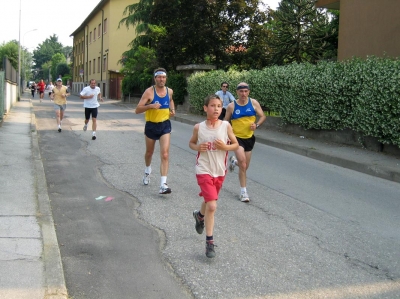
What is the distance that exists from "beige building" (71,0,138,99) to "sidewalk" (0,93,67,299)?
3797cm

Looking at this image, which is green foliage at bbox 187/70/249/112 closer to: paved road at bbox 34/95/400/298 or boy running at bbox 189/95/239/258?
paved road at bbox 34/95/400/298

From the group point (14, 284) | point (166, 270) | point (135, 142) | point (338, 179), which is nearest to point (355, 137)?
point (338, 179)

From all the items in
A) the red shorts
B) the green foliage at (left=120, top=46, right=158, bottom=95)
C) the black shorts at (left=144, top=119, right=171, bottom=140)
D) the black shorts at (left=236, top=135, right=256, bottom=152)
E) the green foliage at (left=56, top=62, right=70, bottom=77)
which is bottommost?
the red shorts

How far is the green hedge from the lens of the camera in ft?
36.4

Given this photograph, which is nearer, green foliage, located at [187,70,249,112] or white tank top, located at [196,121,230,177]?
white tank top, located at [196,121,230,177]

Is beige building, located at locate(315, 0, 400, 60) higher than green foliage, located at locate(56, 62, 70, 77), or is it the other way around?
green foliage, located at locate(56, 62, 70, 77)

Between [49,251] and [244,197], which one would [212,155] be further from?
[244,197]

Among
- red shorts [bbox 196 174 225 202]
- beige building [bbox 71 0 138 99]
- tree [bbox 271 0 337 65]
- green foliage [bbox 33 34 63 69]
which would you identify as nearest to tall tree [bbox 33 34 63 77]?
green foliage [bbox 33 34 63 69]

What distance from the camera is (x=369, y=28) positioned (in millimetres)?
16312

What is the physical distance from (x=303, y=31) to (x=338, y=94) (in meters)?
14.3

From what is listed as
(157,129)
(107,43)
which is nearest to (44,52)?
(107,43)

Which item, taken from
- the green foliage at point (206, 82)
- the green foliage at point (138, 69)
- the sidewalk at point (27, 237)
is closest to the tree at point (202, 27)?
the green foliage at point (206, 82)

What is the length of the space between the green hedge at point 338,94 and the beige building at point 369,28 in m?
2.39

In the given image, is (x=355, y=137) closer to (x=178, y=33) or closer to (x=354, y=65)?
(x=354, y=65)
